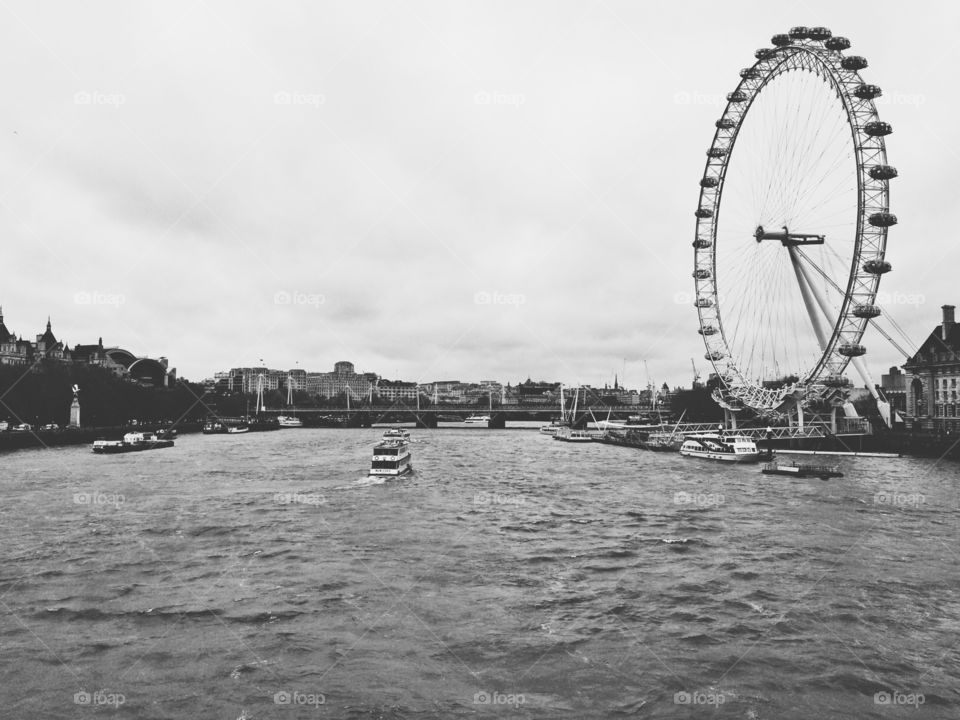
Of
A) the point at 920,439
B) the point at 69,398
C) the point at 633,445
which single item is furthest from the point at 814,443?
the point at 69,398

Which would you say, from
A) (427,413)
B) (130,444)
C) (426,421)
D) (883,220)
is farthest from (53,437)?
(426,421)

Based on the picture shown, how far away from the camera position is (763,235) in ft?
213

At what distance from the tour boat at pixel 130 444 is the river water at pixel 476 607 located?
31.9 meters

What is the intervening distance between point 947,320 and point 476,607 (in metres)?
99.2

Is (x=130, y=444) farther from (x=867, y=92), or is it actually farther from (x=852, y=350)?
(x=867, y=92)

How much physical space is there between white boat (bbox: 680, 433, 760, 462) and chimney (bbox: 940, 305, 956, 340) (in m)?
42.3

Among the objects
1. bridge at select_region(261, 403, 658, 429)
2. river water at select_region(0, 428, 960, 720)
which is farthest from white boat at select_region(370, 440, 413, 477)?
bridge at select_region(261, 403, 658, 429)

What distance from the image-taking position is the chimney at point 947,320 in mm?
94938

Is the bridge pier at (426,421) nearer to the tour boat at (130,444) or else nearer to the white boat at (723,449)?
the tour boat at (130,444)

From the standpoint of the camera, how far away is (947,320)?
3797 inches

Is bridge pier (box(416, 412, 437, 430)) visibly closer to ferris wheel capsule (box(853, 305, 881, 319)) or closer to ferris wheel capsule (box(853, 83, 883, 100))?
ferris wheel capsule (box(853, 305, 881, 319))

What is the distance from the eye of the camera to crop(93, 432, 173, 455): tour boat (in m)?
68.3

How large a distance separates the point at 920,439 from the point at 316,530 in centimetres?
6107

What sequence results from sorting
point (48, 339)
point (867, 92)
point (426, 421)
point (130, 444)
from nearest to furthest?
point (867, 92) < point (130, 444) < point (48, 339) < point (426, 421)
